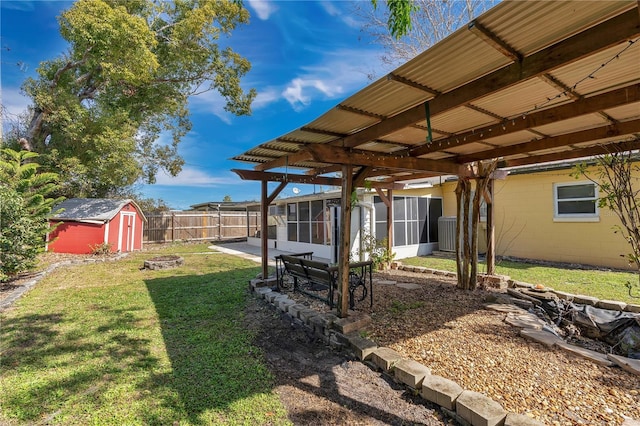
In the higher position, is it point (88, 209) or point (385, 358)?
point (88, 209)

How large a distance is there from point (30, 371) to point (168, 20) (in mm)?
15947

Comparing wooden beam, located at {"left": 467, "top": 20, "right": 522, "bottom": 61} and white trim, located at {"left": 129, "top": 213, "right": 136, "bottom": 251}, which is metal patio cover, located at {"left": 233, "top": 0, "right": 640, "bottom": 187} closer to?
wooden beam, located at {"left": 467, "top": 20, "right": 522, "bottom": 61}

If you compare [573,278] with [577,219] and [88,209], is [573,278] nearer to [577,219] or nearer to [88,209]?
[577,219]

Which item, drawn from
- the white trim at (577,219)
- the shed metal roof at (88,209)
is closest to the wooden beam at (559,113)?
the white trim at (577,219)

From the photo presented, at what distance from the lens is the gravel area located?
7.38ft

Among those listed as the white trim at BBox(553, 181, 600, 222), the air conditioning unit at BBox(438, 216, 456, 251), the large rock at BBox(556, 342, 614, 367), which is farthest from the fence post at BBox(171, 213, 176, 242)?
the large rock at BBox(556, 342, 614, 367)

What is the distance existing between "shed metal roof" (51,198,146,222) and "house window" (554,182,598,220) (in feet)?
54.4

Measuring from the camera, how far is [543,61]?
197 centimetres

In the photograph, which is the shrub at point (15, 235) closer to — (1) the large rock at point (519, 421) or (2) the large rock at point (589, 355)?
(1) the large rock at point (519, 421)

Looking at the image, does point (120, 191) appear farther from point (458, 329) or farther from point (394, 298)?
point (458, 329)

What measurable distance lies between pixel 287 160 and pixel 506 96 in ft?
11.0

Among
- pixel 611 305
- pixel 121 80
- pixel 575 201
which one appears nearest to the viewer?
pixel 611 305

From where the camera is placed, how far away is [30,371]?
307 cm

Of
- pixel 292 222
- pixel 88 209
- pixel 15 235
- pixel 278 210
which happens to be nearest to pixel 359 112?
pixel 15 235
